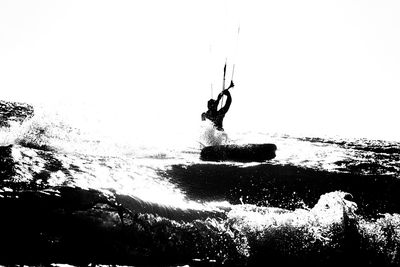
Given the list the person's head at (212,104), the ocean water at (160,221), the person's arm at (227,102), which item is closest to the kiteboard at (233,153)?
the ocean water at (160,221)

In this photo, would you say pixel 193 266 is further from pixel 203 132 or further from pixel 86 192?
pixel 203 132

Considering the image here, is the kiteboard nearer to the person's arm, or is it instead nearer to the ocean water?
the ocean water

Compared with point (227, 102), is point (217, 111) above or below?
below

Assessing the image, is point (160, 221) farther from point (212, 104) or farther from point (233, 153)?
point (212, 104)

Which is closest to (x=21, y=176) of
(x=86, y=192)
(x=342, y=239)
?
(x=86, y=192)

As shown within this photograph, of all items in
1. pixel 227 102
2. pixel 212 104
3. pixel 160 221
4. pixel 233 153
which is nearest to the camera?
pixel 160 221

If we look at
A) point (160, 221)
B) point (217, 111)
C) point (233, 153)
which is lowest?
point (160, 221)

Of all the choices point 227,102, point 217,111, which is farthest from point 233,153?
point 217,111

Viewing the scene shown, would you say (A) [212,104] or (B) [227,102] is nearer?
(B) [227,102]

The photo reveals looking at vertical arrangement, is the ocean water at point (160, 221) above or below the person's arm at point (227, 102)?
below

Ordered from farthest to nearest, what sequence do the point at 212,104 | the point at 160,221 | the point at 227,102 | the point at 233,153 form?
1. the point at 212,104
2. the point at 227,102
3. the point at 233,153
4. the point at 160,221

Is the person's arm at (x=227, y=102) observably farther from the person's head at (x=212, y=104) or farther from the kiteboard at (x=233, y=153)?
the kiteboard at (x=233, y=153)

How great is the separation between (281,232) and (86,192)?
8.89 ft

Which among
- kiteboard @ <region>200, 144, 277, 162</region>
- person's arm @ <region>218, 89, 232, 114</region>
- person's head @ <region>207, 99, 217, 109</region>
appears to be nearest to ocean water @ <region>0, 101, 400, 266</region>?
kiteboard @ <region>200, 144, 277, 162</region>
